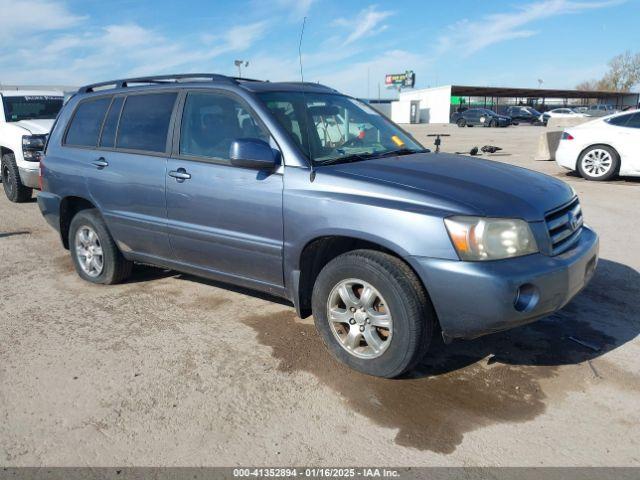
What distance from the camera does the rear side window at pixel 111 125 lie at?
4.65 metres

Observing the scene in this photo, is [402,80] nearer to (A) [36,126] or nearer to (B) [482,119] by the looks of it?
(B) [482,119]

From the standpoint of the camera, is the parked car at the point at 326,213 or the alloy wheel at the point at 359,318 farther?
the alloy wheel at the point at 359,318

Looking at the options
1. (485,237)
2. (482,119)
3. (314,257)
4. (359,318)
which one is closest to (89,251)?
(314,257)

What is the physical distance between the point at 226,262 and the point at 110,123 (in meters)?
1.83

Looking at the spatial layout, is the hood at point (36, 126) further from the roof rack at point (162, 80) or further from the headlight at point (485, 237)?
the headlight at point (485, 237)

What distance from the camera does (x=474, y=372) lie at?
11.1ft

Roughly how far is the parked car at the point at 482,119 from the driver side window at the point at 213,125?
4012 cm

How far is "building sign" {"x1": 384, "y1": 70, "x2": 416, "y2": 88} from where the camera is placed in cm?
8281

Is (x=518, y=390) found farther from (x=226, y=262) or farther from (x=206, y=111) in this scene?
(x=206, y=111)

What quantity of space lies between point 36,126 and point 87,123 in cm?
510

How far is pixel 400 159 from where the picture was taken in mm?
3785

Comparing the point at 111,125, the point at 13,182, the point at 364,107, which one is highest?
the point at 364,107

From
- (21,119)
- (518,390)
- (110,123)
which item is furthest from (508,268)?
(21,119)

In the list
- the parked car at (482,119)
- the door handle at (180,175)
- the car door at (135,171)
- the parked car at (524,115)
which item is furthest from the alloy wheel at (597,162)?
the parked car at (524,115)
